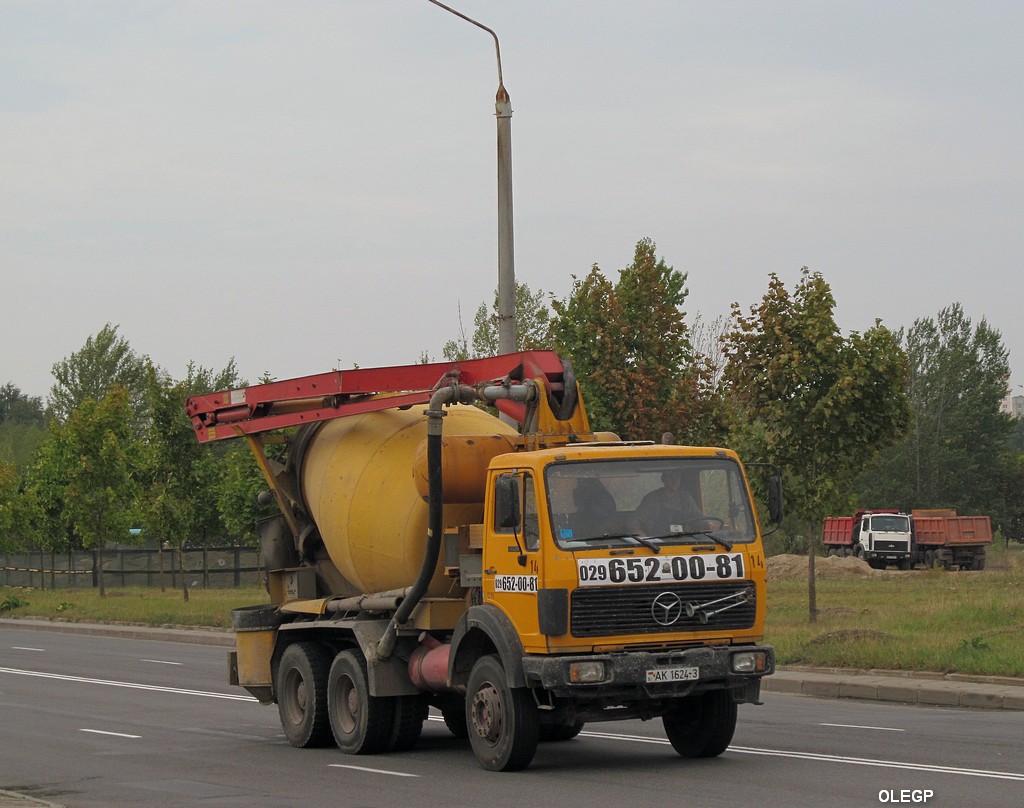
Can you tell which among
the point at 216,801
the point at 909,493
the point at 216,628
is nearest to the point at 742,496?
the point at 216,801

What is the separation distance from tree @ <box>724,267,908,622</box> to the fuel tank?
520 inches

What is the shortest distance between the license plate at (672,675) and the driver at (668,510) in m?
1.05

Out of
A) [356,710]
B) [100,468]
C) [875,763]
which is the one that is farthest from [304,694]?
[100,468]

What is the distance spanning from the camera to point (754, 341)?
26.8 metres

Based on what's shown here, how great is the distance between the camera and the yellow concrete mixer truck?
11242mm

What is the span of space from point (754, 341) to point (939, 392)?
215 ft

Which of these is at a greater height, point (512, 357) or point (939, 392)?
point (939, 392)

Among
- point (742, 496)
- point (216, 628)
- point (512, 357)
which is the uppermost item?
point (512, 357)

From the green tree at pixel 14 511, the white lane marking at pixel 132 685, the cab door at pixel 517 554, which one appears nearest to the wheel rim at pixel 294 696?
the cab door at pixel 517 554

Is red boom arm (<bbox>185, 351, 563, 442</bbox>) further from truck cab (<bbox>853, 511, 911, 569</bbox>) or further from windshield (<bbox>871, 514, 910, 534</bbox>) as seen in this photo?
windshield (<bbox>871, 514, 910, 534</bbox>)

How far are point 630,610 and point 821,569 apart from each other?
41.7 metres

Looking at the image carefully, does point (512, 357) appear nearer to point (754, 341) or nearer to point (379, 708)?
point (379, 708)

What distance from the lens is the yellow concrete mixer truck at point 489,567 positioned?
1124 cm

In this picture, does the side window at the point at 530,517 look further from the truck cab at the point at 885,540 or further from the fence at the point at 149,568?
the truck cab at the point at 885,540
